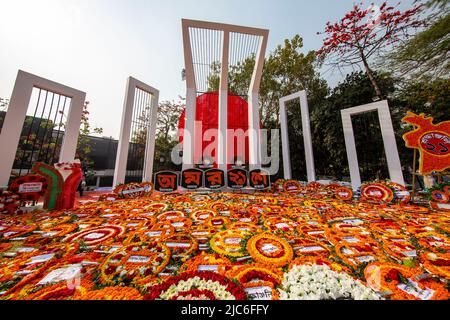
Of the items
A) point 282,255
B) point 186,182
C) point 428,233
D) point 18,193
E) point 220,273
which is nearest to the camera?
point 220,273

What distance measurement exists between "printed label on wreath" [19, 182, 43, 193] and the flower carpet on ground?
1.72ft

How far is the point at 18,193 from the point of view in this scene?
2990mm

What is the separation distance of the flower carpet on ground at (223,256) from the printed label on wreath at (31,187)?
523 mm

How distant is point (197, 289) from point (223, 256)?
1.65ft

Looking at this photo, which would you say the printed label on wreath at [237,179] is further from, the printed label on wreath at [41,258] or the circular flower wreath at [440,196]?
the circular flower wreath at [440,196]

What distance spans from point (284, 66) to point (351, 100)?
5.49 meters

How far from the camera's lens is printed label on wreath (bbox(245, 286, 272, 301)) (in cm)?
116

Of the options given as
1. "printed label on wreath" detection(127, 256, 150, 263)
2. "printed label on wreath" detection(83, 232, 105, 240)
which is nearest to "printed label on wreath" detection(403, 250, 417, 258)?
"printed label on wreath" detection(127, 256, 150, 263)

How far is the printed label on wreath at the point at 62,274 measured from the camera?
129cm

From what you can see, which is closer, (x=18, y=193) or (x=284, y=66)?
(x=18, y=193)

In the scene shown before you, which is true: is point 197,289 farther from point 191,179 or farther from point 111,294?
point 191,179
